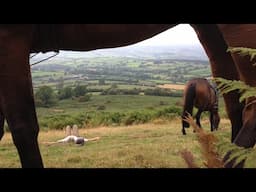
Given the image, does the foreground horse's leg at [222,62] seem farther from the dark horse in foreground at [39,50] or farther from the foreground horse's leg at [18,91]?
the foreground horse's leg at [18,91]

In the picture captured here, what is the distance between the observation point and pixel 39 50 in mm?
2662

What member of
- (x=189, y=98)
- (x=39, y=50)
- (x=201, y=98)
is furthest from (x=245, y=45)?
(x=201, y=98)

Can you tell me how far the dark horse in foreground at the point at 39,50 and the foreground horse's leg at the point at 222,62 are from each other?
48 cm

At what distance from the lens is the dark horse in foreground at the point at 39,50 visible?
88.2 inches

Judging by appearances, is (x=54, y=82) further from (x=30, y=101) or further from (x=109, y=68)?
(x=30, y=101)

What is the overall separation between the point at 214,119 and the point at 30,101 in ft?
21.5

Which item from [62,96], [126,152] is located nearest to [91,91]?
[62,96]

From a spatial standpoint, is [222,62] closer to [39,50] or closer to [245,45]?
[245,45]

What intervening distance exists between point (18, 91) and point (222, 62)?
5.22ft

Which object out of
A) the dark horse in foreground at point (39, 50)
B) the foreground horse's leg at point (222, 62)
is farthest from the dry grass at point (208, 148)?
the foreground horse's leg at point (222, 62)

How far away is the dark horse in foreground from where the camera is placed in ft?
7.35

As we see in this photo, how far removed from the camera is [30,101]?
229 cm
